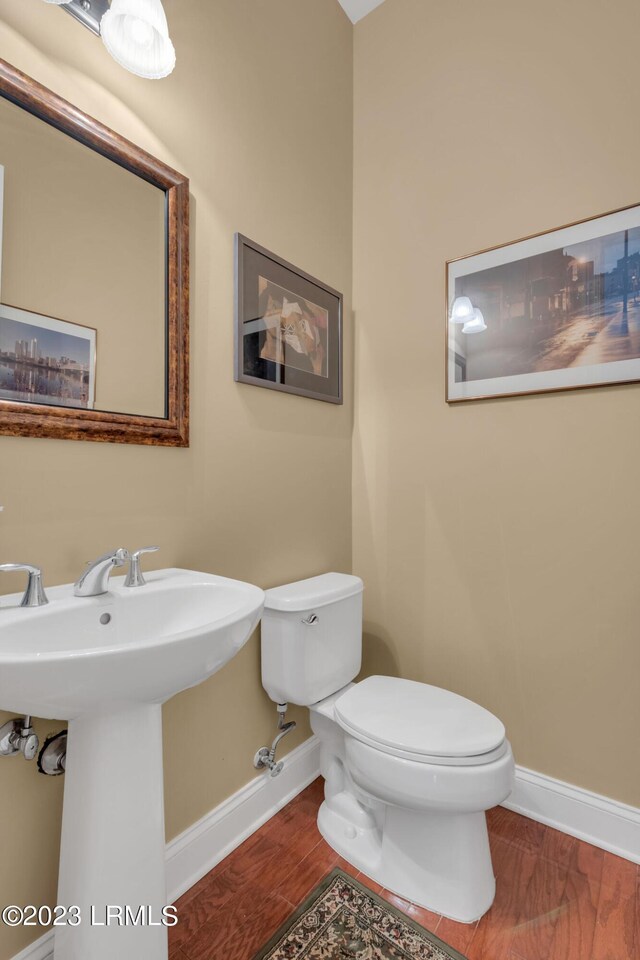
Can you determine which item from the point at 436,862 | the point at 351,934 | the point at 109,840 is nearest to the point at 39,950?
the point at 109,840

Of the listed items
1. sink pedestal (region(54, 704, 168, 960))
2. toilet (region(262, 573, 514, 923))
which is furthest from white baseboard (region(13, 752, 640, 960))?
sink pedestal (region(54, 704, 168, 960))

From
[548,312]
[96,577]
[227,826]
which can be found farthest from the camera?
[548,312]

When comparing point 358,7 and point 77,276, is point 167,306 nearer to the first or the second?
point 77,276

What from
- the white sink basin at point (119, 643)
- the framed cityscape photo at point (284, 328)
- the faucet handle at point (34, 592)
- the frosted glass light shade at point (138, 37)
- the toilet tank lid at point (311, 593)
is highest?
the frosted glass light shade at point (138, 37)

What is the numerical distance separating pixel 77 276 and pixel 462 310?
3.91ft

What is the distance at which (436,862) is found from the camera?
114 centimetres

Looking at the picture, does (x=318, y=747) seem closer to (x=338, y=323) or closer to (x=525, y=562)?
(x=525, y=562)

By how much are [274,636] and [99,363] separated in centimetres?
88

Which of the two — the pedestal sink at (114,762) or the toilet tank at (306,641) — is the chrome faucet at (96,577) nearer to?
the pedestal sink at (114,762)

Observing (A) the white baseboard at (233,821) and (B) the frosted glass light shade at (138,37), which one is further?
(A) the white baseboard at (233,821)

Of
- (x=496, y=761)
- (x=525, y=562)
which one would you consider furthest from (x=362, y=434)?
(x=496, y=761)

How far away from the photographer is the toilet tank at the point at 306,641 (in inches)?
52.7

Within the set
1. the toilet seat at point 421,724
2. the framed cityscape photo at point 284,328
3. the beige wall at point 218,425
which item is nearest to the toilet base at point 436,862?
the toilet seat at point 421,724

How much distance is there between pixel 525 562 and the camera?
1487 millimetres
